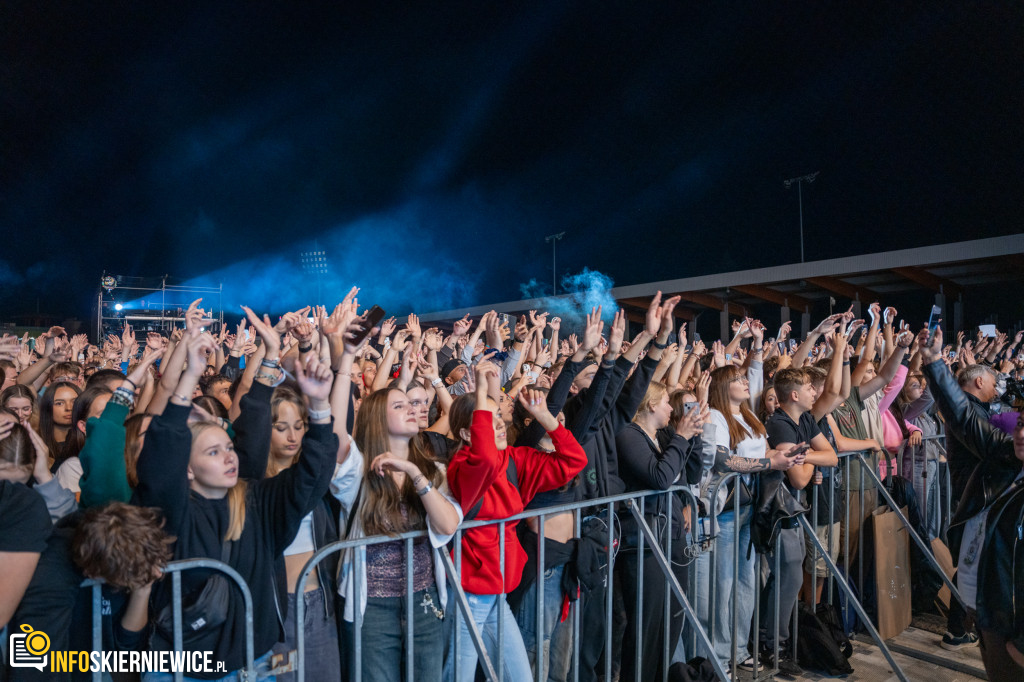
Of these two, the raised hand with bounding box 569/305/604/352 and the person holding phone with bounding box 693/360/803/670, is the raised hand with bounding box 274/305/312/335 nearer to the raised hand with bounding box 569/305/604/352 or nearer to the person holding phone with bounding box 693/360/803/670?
the raised hand with bounding box 569/305/604/352

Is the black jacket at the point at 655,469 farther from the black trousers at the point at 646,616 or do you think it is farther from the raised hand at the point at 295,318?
the raised hand at the point at 295,318

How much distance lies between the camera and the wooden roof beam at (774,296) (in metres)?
19.3

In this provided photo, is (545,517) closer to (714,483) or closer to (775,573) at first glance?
(714,483)

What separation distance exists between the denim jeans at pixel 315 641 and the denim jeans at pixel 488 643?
57 cm

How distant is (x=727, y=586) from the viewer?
4.41 m

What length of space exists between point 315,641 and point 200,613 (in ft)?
1.96

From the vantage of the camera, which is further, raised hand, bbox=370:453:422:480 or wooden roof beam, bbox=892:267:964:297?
wooden roof beam, bbox=892:267:964:297

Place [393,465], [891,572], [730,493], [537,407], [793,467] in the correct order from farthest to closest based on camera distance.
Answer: [891,572] → [793,467] → [730,493] → [537,407] → [393,465]

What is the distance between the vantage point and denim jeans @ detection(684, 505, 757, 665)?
4242 millimetres

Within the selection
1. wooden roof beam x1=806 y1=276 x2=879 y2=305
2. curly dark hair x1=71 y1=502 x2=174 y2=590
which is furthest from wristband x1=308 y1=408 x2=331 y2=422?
wooden roof beam x1=806 y1=276 x2=879 y2=305

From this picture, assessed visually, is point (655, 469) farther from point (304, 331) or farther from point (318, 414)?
point (304, 331)

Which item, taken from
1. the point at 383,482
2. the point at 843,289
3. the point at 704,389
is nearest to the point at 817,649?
the point at 704,389

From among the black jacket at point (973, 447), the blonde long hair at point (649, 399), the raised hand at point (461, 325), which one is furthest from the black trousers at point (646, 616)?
the raised hand at point (461, 325)
